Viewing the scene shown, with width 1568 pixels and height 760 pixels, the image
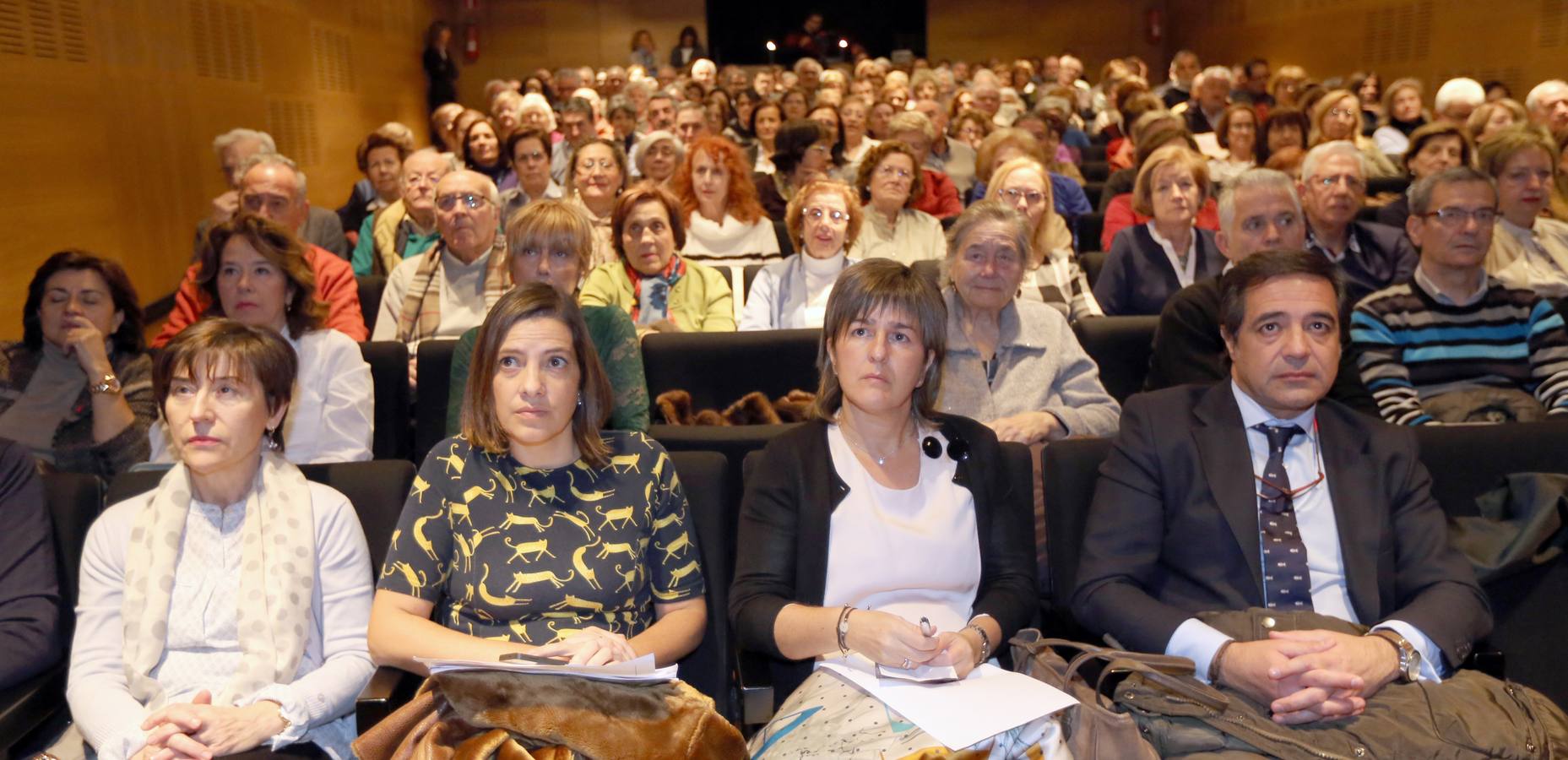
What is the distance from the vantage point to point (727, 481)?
2459 millimetres

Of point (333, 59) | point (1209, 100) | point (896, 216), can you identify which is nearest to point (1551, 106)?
point (1209, 100)

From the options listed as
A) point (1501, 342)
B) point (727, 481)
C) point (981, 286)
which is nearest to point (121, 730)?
point (727, 481)

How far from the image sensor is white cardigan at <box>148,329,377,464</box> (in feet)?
10.0

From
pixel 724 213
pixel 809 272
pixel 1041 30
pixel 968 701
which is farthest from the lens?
pixel 1041 30

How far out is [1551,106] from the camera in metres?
6.69

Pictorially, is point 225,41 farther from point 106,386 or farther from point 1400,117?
point 1400,117

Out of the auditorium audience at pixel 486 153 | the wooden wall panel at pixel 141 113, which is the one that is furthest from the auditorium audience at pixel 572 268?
the auditorium audience at pixel 486 153

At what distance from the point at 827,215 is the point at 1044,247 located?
0.85 m

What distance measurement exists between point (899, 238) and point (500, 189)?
2.91m

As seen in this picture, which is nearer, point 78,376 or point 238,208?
point 78,376

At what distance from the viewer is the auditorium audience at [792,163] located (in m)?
6.63

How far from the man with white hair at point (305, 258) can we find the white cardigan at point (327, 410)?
0.20m

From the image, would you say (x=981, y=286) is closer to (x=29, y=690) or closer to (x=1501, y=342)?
(x=1501, y=342)

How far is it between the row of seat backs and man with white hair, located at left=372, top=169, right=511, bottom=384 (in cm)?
258
